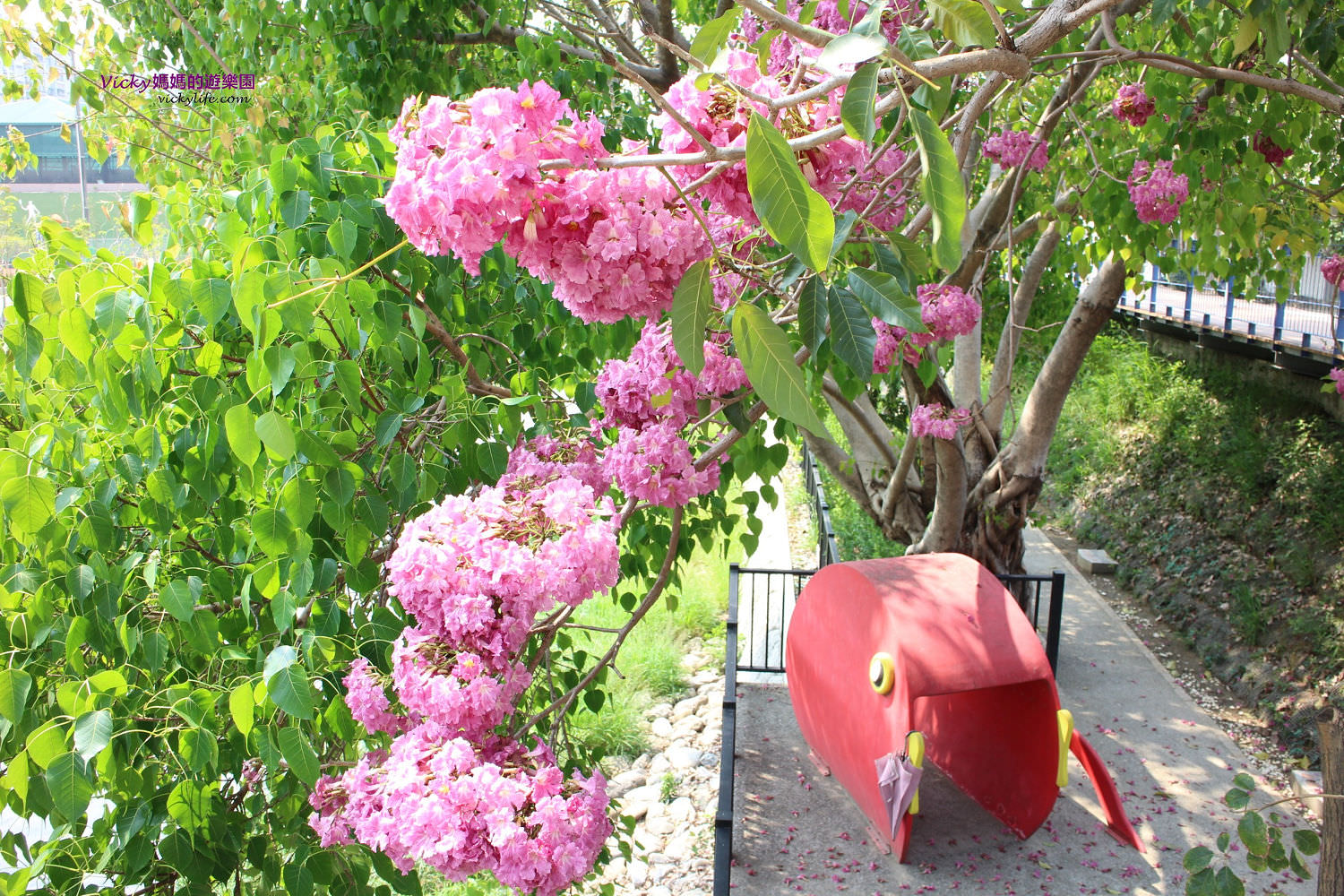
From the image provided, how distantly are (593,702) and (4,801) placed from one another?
1.50 metres

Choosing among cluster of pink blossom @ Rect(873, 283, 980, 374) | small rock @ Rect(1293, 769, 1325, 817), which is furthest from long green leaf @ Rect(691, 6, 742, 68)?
small rock @ Rect(1293, 769, 1325, 817)

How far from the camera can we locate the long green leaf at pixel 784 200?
866 millimetres

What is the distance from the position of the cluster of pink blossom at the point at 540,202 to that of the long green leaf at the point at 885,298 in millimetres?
220

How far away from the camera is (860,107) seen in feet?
3.18

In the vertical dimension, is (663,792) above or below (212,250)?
below

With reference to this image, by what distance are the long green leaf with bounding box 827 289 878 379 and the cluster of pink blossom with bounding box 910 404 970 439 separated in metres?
3.53

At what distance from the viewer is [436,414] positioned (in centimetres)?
196

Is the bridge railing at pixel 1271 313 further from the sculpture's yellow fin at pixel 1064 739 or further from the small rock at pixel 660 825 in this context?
the small rock at pixel 660 825

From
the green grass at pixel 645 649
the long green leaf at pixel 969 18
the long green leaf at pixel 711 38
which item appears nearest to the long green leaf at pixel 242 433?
the long green leaf at pixel 711 38

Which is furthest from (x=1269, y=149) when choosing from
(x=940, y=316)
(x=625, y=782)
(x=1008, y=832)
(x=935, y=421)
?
(x=625, y=782)

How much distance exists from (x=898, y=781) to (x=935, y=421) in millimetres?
1740

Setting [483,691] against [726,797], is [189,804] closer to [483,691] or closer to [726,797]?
[483,691]

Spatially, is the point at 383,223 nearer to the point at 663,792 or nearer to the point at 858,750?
the point at 858,750

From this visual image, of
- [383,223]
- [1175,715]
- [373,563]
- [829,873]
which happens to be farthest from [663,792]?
[383,223]
